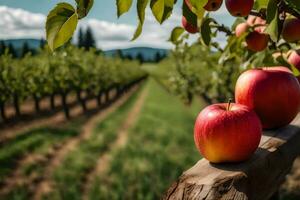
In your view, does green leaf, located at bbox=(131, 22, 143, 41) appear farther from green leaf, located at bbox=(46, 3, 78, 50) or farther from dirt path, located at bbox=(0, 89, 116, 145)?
dirt path, located at bbox=(0, 89, 116, 145)

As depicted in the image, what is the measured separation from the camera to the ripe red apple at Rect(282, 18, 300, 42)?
1.63 metres

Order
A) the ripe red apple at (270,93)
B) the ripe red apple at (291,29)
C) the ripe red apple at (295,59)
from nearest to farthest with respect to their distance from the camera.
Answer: the ripe red apple at (270,93), the ripe red apple at (291,29), the ripe red apple at (295,59)

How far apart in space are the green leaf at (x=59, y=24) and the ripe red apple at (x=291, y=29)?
90cm

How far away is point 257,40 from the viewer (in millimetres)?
1920

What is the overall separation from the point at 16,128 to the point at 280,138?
681 inches

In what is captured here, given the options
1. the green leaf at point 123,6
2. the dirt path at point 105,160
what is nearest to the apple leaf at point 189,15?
the green leaf at point 123,6

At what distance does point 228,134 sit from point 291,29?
0.57m

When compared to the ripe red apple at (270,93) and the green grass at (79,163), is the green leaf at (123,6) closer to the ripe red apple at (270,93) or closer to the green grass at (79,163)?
the ripe red apple at (270,93)

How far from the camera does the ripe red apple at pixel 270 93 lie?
1.47 meters

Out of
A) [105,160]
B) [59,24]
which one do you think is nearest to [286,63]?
[59,24]

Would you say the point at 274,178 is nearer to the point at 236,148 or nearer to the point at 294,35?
the point at 236,148

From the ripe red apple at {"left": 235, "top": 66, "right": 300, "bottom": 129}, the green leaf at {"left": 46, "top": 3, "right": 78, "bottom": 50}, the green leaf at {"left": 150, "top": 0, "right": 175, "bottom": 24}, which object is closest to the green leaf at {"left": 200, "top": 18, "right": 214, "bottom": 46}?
the ripe red apple at {"left": 235, "top": 66, "right": 300, "bottom": 129}

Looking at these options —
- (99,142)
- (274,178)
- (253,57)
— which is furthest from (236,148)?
(99,142)

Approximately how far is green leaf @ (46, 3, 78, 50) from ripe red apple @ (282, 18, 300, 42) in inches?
35.5
